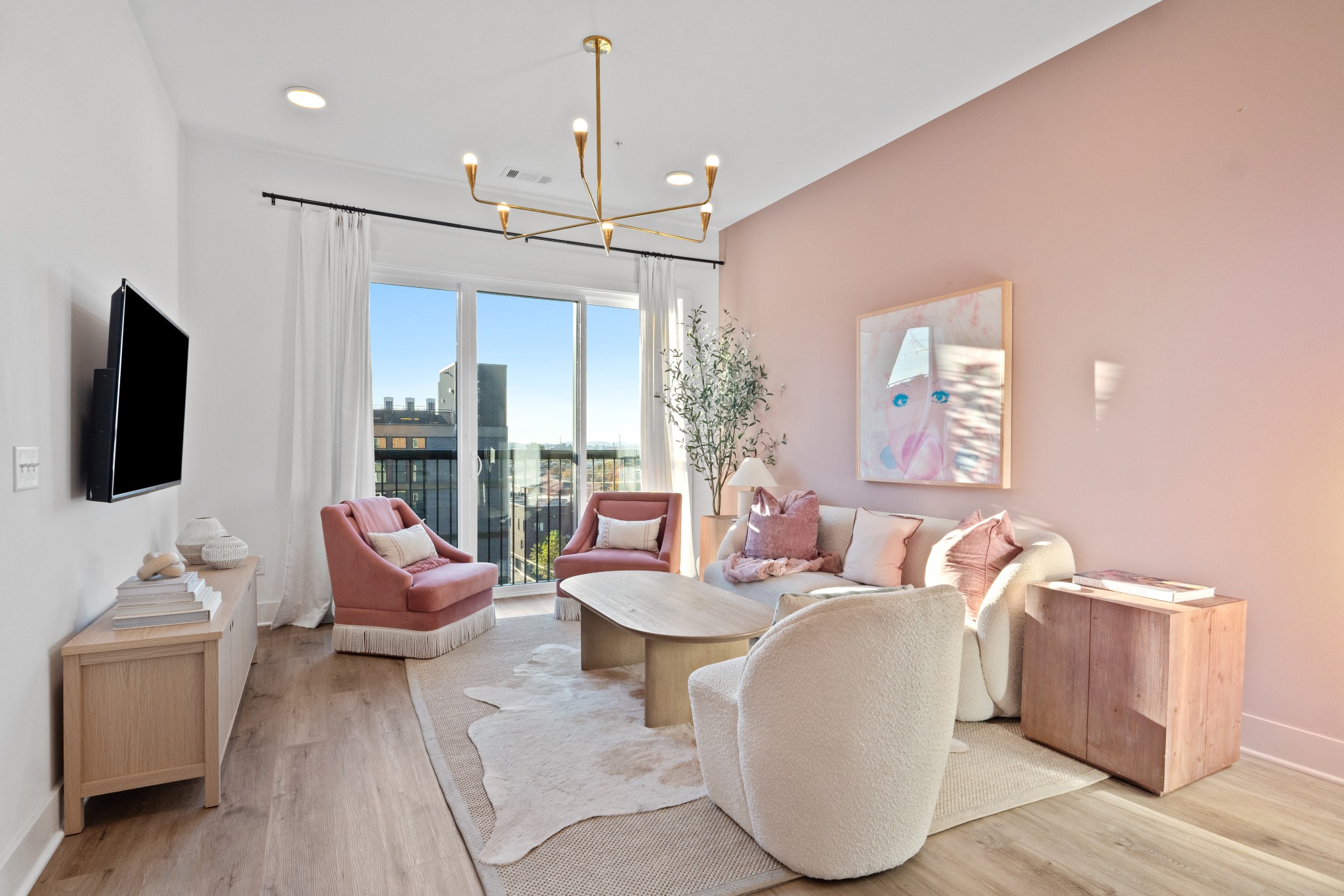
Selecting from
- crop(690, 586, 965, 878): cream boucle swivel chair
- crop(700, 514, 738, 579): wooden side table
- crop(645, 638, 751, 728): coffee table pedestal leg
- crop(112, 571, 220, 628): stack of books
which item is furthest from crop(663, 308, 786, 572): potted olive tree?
crop(112, 571, 220, 628): stack of books

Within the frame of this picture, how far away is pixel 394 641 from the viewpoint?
378cm

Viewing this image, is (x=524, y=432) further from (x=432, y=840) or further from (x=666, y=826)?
(x=666, y=826)

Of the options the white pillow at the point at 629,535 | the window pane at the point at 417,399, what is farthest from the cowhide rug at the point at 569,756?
the window pane at the point at 417,399

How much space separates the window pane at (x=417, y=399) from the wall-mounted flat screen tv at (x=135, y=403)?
65.1 inches

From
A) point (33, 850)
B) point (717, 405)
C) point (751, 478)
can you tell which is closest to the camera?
point (33, 850)

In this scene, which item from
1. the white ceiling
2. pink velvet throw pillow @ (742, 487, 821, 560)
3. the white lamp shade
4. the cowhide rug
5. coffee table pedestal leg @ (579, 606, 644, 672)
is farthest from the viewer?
the white lamp shade

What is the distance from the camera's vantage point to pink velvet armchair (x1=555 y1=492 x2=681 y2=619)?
4.52 meters

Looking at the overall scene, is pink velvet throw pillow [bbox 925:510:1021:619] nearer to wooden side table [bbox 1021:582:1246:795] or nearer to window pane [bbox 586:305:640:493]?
wooden side table [bbox 1021:582:1246:795]

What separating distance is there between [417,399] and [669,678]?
3.10 metres

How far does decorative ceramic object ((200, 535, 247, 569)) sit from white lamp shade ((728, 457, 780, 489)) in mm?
3011

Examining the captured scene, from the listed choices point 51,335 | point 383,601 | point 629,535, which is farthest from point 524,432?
point 51,335

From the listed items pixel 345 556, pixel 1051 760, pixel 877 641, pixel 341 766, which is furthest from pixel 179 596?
pixel 1051 760

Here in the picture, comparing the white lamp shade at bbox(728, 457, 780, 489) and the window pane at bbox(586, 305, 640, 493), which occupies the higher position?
the window pane at bbox(586, 305, 640, 493)

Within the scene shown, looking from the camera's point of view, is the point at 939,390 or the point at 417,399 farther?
the point at 417,399
